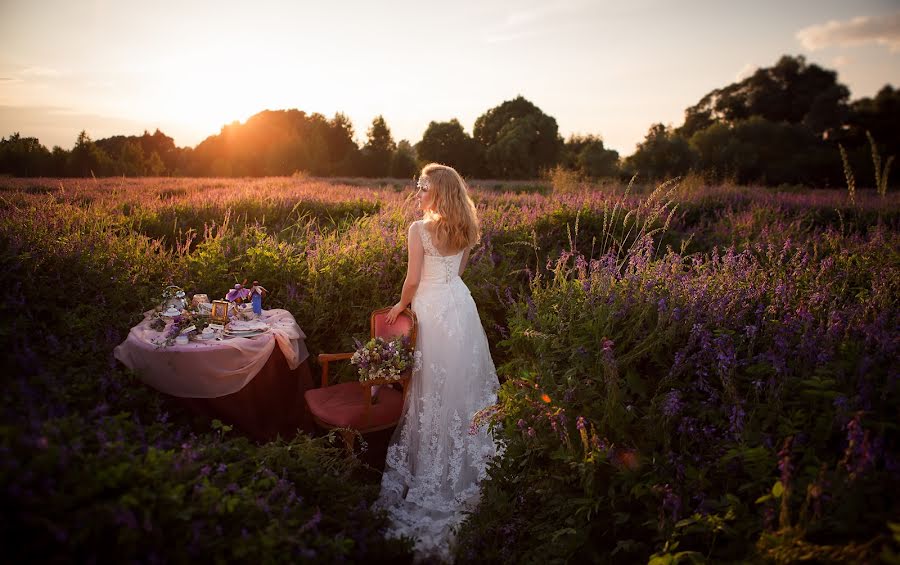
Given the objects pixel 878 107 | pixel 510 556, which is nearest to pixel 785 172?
Answer: pixel 878 107

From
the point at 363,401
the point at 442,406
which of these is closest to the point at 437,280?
the point at 442,406

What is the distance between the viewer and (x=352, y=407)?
370 cm

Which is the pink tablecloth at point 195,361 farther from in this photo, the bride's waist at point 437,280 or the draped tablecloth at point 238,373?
the bride's waist at point 437,280

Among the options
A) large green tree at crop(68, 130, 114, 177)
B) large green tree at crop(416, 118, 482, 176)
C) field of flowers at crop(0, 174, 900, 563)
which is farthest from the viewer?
large green tree at crop(416, 118, 482, 176)

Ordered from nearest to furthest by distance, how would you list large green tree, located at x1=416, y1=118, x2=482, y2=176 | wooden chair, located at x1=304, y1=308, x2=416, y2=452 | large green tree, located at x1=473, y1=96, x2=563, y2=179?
1. wooden chair, located at x1=304, y1=308, x2=416, y2=452
2. large green tree, located at x1=473, y1=96, x2=563, y2=179
3. large green tree, located at x1=416, y1=118, x2=482, y2=176

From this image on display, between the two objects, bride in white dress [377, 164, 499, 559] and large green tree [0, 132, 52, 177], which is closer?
bride in white dress [377, 164, 499, 559]

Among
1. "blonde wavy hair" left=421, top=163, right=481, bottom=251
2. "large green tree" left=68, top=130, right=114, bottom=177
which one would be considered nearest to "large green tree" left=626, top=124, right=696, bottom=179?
"large green tree" left=68, top=130, right=114, bottom=177

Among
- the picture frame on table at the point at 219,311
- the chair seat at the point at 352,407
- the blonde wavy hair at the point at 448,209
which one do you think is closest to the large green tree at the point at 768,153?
the blonde wavy hair at the point at 448,209

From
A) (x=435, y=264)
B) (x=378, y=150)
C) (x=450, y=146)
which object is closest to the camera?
(x=435, y=264)

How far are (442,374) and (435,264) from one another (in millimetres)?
907

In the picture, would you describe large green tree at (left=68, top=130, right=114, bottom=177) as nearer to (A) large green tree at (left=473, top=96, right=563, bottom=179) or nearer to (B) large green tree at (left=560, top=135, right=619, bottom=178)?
(B) large green tree at (left=560, top=135, right=619, bottom=178)

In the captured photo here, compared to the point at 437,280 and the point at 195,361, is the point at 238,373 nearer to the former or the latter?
the point at 195,361

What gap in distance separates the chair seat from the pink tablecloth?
1.75 ft

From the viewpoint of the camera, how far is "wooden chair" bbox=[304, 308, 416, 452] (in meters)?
3.55
